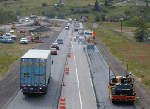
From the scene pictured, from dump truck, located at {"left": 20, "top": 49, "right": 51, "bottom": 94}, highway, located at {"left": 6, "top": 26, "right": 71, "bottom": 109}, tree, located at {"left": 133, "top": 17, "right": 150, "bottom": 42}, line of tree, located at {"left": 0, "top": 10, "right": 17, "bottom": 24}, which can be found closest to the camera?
highway, located at {"left": 6, "top": 26, "right": 71, "bottom": 109}

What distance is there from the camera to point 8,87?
27359 mm

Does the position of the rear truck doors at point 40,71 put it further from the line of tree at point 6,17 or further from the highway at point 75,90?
the line of tree at point 6,17

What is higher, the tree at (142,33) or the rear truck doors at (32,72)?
the rear truck doors at (32,72)

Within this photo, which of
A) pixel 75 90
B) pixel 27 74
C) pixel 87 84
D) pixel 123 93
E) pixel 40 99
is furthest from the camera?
pixel 87 84

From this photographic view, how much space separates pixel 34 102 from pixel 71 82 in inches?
292

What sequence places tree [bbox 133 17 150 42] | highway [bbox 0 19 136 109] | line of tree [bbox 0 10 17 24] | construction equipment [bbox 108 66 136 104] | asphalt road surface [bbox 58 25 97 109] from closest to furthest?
construction equipment [bbox 108 66 136 104]
highway [bbox 0 19 136 109]
asphalt road surface [bbox 58 25 97 109]
tree [bbox 133 17 150 42]
line of tree [bbox 0 10 17 24]

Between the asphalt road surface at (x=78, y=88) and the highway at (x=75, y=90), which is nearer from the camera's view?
the highway at (x=75, y=90)

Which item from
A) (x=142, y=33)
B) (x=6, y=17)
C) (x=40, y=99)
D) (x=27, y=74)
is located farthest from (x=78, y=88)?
(x=6, y=17)

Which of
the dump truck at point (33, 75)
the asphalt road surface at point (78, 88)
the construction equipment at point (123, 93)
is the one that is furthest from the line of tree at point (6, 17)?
the construction equipment at point (123, 93)

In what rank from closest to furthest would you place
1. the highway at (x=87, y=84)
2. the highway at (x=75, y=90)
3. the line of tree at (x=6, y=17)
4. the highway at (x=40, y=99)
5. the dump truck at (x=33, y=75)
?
the highway at (x=40, y=99)
the highway at (x=75, y=90)
the highway at (x=87, y=84)
the dump truck at (x=33, y=75)
the line of tree at (x=6, y=17)

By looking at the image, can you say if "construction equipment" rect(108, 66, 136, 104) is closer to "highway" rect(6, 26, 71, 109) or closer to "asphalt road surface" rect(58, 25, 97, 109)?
"asphalt road surface" rect(58, 25, 97, 109)

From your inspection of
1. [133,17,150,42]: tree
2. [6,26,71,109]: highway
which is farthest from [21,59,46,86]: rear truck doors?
[133,17,150,42]: tree

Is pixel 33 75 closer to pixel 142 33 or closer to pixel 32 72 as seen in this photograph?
pixel 32 72

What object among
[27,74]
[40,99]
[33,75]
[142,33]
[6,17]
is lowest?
[6,17]
